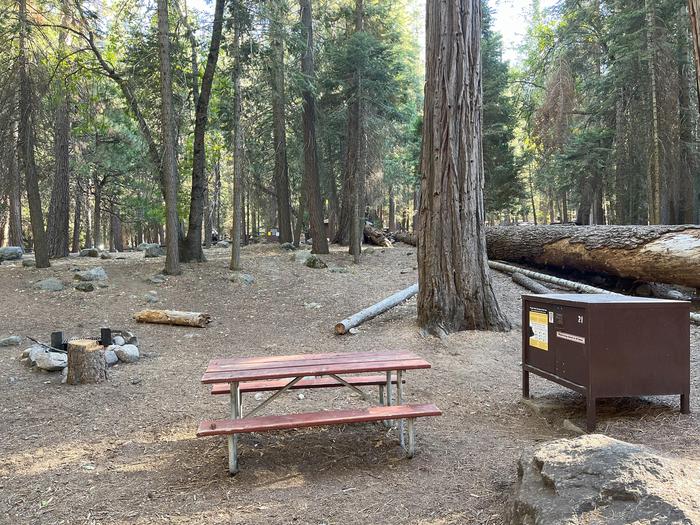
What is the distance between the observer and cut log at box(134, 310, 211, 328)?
Answer: 8.93 meters

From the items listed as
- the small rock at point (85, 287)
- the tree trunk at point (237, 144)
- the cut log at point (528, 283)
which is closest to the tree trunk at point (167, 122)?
the tree trunk at point (237, 144)

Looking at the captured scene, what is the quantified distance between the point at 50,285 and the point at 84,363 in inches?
225

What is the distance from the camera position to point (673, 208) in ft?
52.5

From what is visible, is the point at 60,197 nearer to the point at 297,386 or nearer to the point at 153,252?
the point at 153,252

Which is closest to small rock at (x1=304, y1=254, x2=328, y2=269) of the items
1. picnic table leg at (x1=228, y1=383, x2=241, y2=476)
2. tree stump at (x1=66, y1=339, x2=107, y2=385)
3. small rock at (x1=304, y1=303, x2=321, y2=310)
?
small rock at (x1=304, y1=303, x2=321, y2=310)

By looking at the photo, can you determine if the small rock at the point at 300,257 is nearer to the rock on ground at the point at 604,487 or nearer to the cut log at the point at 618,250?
the cut log at the point at 618,250

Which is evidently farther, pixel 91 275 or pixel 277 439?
pixel 91 275

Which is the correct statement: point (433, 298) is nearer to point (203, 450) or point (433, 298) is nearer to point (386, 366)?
point (386, 366)

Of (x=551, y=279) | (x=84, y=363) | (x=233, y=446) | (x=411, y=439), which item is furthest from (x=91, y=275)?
(x=551, y=279)

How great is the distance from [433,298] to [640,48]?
1249cm

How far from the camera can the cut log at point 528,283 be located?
1031cm

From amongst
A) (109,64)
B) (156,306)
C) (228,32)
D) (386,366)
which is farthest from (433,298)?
(109,64)

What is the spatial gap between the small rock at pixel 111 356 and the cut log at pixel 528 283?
807 centimetres

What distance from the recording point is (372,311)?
8992mm
